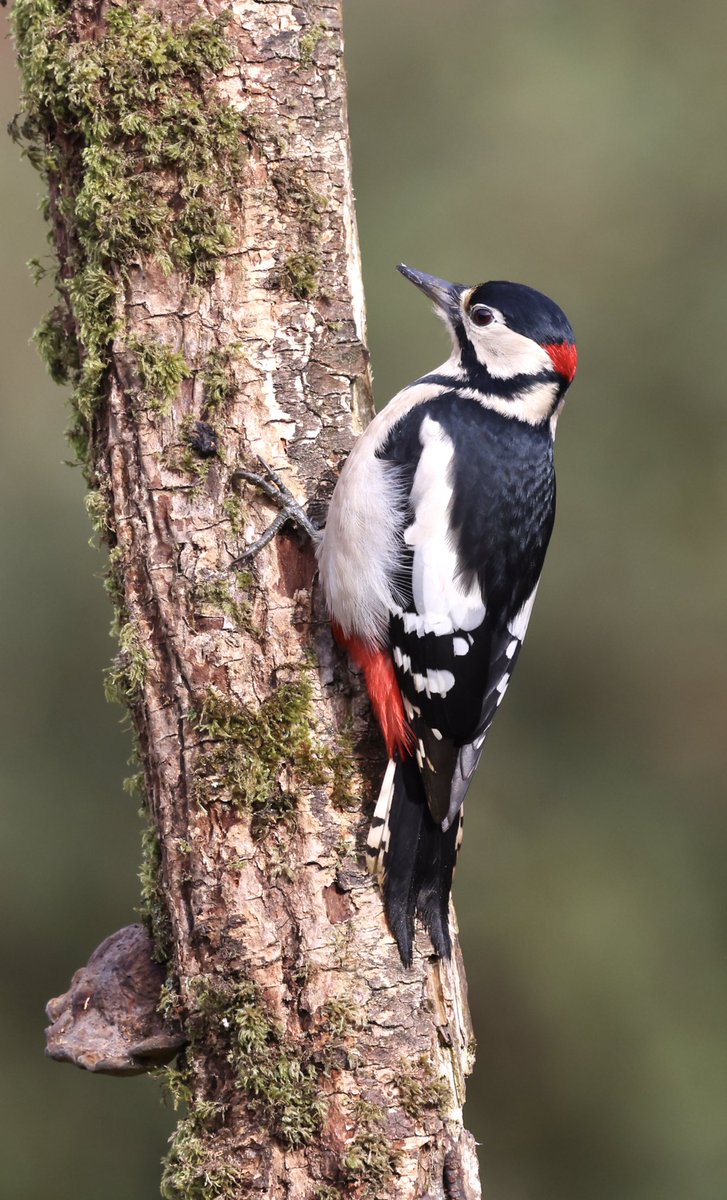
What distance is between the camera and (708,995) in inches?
243

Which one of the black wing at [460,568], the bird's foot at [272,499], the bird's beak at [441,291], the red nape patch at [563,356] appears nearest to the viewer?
the bird's foot at [272,499]

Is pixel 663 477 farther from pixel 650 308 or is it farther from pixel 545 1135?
pixel 545 1135

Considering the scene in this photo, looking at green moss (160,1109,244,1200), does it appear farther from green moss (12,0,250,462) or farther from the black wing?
green moss (12,0,250,462)

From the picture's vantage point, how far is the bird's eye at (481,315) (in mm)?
3152

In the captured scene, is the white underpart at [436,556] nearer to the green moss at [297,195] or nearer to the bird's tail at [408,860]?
the bird's tail at [408,860]

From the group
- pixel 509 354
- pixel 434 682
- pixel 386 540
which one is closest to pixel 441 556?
pixel 386 540

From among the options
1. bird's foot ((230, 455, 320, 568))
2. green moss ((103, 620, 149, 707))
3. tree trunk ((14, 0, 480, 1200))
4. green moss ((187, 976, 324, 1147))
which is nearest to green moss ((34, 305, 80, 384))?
tree trunk ((14, 0, 480, 1200))

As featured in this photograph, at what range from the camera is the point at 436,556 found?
9.36 feet

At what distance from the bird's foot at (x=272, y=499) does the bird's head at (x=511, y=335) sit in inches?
30.5

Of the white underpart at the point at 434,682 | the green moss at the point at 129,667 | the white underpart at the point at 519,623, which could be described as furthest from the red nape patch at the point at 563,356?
the green moss at the point at 129,667

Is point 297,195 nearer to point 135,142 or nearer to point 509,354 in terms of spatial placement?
point 135,142

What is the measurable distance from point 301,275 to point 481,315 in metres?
0.68

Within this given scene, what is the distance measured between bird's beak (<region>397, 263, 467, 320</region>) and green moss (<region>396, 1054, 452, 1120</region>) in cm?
183

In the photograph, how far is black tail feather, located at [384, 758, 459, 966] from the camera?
8.21 feet
